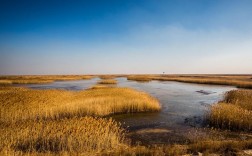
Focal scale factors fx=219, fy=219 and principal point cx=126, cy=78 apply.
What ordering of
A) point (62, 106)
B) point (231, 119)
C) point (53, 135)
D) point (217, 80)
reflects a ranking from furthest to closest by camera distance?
point (217, 80) → point (62, 106) → point (231, 119) → point (53, 135)

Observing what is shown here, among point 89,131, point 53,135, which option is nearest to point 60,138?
point 53,135

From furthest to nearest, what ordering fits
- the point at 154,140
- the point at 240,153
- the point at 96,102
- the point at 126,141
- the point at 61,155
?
the point at 96,102 < the point at 154,140 < the point at 126,141 < the point at 240,153 < the point at 61,155

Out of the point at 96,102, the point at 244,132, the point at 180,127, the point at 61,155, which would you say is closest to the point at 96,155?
the point at 61,155

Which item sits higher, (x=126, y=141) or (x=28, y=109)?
(x=28, y=109)

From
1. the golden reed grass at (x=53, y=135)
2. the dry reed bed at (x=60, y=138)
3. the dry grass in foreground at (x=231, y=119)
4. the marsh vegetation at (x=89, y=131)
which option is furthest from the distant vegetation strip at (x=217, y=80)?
the dry reed bed at (x=60, y=138)

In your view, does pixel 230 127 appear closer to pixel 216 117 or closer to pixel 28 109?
pixel 216 117

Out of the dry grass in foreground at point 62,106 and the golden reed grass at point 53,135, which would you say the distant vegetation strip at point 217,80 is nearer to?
the dry grass in foreground at point 62,106

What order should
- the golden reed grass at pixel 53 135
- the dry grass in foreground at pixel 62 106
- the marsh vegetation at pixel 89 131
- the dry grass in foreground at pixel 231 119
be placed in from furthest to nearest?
the dry grass in foreground at pixel 62 106, the dry grass in foreground at pixel 231 119, the marsh vegetation at pixel 89 131, the golden reed grass at pixel 53 135

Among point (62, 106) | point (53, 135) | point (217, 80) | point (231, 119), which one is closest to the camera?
point (53, 135)

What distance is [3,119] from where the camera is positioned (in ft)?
42.4

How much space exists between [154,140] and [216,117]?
5466 millimetres

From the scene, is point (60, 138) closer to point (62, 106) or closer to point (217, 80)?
point (62, 106)

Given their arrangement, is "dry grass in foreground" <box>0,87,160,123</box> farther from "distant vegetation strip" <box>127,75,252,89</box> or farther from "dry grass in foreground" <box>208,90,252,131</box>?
"distant vegetation strip" <box>127,75,252,89</box>

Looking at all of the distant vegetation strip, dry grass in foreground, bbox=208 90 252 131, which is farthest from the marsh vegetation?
the distant vegetation strip
